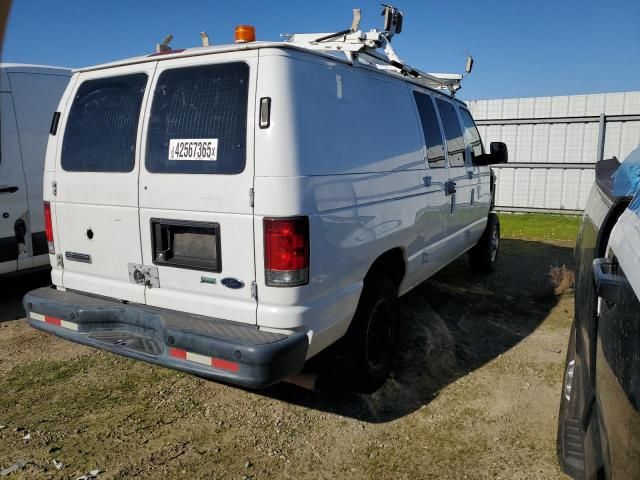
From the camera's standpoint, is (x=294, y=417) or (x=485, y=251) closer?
(x=294, y=417)

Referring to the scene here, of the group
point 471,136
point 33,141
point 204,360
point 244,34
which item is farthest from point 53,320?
point 471,136

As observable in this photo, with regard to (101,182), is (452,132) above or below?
above

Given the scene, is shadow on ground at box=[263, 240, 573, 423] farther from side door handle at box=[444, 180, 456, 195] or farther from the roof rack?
the roof rack

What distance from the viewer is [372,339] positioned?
3.73 meters

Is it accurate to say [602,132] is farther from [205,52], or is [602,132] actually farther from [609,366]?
[609,366]

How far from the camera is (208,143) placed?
2.96 metres

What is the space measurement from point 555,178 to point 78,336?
12.4 m

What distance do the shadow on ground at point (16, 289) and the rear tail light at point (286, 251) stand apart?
3.81m

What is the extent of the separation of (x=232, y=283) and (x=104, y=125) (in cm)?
146

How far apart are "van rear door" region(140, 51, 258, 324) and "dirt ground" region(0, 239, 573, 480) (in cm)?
82

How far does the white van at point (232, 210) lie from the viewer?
2785mm

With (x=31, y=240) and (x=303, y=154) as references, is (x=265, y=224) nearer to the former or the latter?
(x=303, y=154)

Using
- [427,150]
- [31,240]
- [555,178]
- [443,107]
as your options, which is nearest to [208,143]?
[427,150]

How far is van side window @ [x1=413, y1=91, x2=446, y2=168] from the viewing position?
14.7ft
